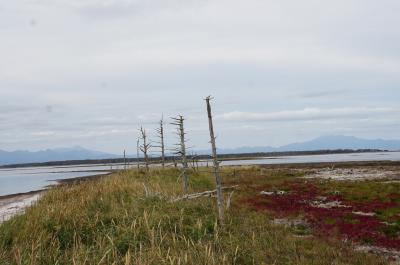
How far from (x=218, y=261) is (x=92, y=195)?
13997 mm

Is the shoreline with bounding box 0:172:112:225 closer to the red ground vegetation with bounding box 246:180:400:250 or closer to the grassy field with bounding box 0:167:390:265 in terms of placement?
the grassy field with bounding box 0:167:390:265

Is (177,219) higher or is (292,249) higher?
(177,219)

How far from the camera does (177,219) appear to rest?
17500 mm

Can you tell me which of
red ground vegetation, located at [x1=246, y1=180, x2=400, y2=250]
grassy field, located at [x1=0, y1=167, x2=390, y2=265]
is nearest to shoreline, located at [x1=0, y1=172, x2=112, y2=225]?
grassy field, located at [x1=0, y1=167, x2=390, y2=265]

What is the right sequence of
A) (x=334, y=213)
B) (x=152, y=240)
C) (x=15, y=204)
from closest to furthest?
(x=152, y=240) < (x=334, y=213) < (x=15, y=204)

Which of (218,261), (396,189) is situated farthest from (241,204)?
(218,261)

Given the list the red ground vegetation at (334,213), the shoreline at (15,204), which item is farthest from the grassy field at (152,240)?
the shoreline at (15,204)

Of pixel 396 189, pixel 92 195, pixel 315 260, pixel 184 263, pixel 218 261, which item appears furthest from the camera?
pixel 396 189

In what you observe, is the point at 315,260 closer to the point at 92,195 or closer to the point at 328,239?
the point at 328,239

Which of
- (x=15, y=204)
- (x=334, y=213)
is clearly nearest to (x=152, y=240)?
(x=334, y=213)

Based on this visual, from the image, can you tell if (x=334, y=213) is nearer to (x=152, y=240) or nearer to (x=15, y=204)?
(x=152, y=240)

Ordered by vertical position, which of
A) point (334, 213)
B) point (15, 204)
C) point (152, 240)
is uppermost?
point (152, 240)

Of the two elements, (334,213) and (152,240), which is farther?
(334,213)

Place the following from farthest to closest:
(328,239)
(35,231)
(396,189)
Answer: (396,189) → (328,239) → (35,231)
